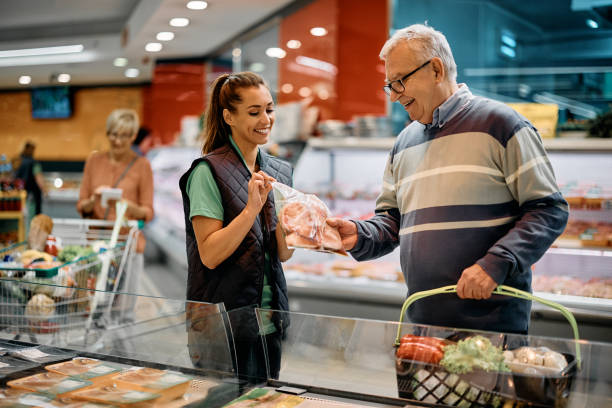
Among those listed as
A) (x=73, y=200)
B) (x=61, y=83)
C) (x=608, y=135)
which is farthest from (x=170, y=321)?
(x=61, y=83)

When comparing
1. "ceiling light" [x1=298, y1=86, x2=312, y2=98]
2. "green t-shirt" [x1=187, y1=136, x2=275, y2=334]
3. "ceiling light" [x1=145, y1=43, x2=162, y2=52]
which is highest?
"ceiling light" [x1=145, y1=43, x2=162, y2=52]

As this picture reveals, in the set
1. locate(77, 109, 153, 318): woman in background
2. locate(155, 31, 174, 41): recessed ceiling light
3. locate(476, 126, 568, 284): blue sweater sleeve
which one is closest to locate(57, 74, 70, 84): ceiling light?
locate(155, 31, 174, 41): recessed ceiling light

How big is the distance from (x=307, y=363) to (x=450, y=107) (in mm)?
967

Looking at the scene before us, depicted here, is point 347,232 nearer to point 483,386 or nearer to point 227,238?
point 227,238

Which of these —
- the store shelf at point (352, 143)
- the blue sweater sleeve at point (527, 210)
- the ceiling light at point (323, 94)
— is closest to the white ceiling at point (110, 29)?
the ceiling light at point (323, 94)

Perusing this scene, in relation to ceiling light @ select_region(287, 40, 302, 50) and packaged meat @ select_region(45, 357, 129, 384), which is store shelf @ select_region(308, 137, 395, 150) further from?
packaged meat @ select_region(45, 357, 129, 384)

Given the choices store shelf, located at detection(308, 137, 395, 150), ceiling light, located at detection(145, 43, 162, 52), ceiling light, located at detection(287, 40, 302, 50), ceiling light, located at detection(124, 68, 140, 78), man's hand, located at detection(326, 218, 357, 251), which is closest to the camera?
man's hand, located at detection(326, 218, 357, 251)

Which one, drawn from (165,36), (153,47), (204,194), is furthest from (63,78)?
(204,194)

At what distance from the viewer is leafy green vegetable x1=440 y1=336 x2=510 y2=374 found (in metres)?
1.50

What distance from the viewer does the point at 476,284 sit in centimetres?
177

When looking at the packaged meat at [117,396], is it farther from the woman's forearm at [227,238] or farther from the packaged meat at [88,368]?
the woman's forearm at [227,238]

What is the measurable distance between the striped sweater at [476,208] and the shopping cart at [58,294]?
1096mm

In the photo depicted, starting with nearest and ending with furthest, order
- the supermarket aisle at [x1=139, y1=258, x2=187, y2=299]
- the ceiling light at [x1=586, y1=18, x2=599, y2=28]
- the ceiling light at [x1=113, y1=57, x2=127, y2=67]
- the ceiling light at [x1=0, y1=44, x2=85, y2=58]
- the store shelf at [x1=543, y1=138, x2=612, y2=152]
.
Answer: the store shelf at [x1=543, y1=138, x2=612, y2=152] < the ceiling light at [x1=586, y1=18, x2=599, y2=28] < the supermarket aisle at [x1=139, y1=258, x2=187, y2=299] < the ceiling light at [x1=0, y1=44, x2=85, y2=58] < the ceiling light at [x1=113, y1=57, x2=127, y2=67]

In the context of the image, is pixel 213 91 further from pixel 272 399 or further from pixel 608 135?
pixel 608 135
